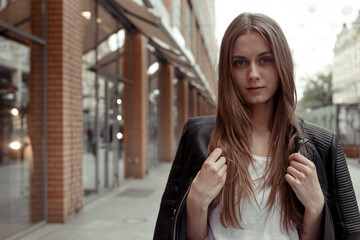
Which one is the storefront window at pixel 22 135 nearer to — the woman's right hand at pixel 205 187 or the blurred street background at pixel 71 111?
the blurred street background at pixel 71 111

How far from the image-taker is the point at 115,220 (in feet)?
20.4

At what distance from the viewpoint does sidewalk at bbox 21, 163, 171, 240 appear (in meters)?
5.30

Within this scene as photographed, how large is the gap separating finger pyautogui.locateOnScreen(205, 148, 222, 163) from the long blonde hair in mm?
44

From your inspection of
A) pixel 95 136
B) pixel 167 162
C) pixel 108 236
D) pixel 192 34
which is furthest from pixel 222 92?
pixel 192 34

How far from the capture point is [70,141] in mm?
6098

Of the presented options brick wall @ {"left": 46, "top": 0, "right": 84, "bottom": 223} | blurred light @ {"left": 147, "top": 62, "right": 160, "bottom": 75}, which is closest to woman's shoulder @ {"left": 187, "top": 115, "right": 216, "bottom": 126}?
brick wall @ {"left": 46, "top": 0, "right": 84, "bottom": 223}

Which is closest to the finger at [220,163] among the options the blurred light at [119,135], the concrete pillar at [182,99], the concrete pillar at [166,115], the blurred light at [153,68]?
the blurred light at [119,135]

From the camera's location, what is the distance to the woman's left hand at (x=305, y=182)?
1154 millimetres

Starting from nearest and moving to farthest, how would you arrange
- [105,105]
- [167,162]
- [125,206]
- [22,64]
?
1. [22,64]
2. [125,206]
3. [105,105]
4. [167,162]

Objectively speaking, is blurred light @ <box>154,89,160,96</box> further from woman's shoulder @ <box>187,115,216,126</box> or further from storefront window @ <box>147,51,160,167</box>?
woman's shoulder @ <box>187,115,216,126</box>

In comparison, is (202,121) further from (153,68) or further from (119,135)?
(153,68)

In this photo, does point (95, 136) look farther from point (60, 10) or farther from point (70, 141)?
point (60, 10)

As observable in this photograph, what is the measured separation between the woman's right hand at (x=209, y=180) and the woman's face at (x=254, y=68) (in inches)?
9.1

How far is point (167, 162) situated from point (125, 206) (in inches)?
353
